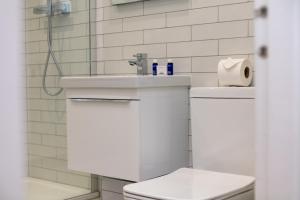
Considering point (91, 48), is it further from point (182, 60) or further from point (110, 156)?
point (110, 156)

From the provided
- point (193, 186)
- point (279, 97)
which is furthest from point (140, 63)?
point (279, 97)

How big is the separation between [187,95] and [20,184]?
1.81 m

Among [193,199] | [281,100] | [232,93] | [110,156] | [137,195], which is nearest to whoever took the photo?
[281,100]

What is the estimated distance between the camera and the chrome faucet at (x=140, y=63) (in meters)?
2.45

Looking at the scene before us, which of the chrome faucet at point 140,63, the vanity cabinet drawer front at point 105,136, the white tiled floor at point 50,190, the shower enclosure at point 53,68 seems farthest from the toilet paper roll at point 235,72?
the white tiled floor at point 50,190

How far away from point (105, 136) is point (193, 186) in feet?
2.06

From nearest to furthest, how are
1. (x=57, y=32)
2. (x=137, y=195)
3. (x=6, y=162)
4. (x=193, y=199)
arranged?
1. (x=6, y=162)
2. (x=193, y=199)
3. (x=137, y=195)
4. (x=57, y=32)

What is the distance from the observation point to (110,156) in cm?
217

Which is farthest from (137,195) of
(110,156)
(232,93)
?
(232,93)

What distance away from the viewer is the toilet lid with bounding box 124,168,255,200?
1615 millimetres

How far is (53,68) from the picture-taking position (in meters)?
2.75

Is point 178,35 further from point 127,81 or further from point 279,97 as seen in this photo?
point 279,97

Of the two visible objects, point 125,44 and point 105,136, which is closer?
point 105,136

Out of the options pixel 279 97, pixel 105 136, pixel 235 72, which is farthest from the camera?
pixel 105 136
